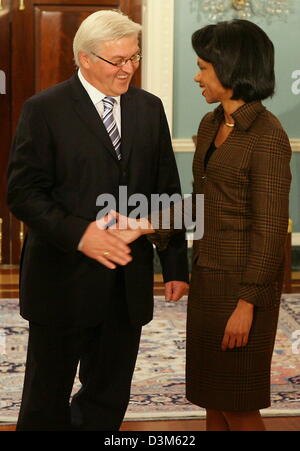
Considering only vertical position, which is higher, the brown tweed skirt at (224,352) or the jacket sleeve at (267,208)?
the jacket sleeve at (267,208)

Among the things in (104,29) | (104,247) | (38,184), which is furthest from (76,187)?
(104,29)

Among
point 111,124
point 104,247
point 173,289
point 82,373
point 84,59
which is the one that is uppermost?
point 84,59

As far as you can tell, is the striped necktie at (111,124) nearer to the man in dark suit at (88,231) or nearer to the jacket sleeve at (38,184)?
the man in dark suit at (88,231)

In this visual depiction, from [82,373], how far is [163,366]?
1.48 meters

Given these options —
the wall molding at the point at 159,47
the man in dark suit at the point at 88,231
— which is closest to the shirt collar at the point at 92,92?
the man in dark suit at the point at 88,231

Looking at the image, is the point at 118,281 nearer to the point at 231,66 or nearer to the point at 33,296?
the point at 33,296

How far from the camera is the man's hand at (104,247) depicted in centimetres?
275

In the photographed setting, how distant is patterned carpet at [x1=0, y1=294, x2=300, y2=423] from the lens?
400 centimetres

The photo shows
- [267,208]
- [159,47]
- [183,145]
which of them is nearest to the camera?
[267,208]

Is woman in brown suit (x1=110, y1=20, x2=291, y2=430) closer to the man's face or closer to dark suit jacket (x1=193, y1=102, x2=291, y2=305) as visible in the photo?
dark suit jacket (x1=193, y1=102, x2=291, y2=305)

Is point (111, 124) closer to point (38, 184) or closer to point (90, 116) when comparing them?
point (90, 116)

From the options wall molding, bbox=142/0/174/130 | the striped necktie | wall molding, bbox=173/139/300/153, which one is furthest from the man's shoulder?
wall molding, bbox=173/139/300/153

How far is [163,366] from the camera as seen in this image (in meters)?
4.59

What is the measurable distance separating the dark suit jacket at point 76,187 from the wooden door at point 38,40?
141 inches
